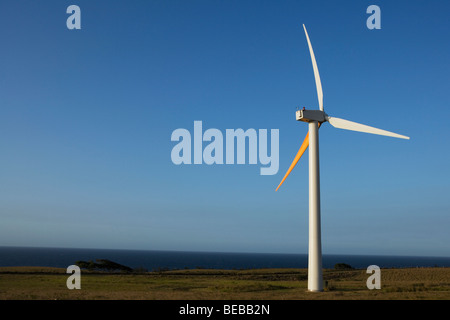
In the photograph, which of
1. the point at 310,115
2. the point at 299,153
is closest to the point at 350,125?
the point at 310,115

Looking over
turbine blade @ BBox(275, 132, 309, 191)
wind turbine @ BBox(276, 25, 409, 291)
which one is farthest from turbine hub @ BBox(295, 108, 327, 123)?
turbine blade @ BBox(275, 132, 309, 191)

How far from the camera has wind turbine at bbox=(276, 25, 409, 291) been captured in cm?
3325

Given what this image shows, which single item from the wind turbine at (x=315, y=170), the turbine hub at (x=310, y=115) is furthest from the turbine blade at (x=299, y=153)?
the turbine hub at (x=310, y=115)

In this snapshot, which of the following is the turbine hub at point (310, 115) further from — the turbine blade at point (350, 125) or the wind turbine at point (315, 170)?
the turbine blade at point (350, 125)

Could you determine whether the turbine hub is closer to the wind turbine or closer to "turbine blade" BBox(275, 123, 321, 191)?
the wind turbine

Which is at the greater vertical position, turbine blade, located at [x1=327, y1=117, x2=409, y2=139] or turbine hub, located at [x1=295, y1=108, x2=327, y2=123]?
turbine hub, located at [x1=295, y1=108, x2=327, y2=123]

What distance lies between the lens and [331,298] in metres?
28.9

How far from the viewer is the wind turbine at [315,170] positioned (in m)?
33.2

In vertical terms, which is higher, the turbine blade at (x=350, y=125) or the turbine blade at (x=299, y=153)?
the turbine blade at (x=350, y=125)

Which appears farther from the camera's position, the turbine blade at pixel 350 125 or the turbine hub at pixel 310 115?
the turbine hub at pixel 310 115

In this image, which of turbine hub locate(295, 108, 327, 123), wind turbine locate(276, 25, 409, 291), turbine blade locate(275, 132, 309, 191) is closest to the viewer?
wind turbine locate(276, 25, 409, 291)
